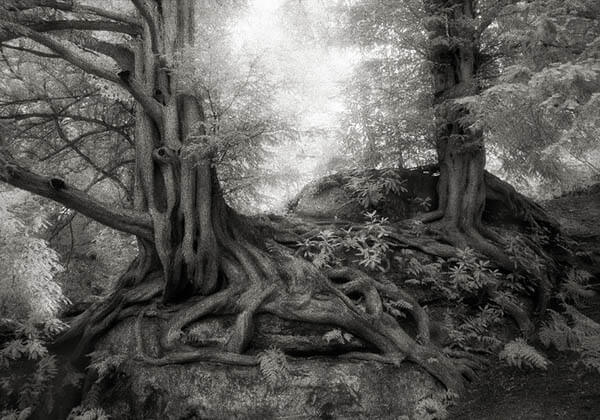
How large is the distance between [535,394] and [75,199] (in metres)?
5.47

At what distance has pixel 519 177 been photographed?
8.32 meters

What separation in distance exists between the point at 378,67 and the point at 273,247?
3888 mm

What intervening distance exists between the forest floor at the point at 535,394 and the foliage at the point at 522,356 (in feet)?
0.38

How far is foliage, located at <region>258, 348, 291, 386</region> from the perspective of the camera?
14.0ft

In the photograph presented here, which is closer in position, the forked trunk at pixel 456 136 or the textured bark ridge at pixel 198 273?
the textured bark ridge at pixel 198 273

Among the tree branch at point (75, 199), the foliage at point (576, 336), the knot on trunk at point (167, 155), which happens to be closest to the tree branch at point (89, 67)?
the knot on trunk at point (167, 155)


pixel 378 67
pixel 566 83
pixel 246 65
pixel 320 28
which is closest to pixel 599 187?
pixel 378 67

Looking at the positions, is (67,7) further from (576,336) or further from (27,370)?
(576,336)

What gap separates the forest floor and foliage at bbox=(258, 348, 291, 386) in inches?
70.2

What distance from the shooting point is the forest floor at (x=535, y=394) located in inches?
135

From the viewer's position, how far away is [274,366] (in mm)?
4348

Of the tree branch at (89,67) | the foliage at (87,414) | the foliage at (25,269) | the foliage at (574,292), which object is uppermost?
the tree branch at (89,67)

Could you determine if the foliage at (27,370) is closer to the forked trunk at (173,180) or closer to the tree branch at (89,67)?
the forked trunk at (173,180)

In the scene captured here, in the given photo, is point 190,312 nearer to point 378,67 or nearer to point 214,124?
point 214,124
